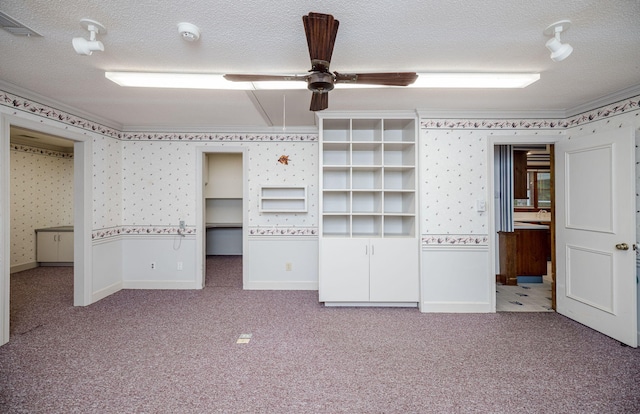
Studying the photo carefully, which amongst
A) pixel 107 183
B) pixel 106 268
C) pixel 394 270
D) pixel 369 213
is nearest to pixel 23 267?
pixel 106 268

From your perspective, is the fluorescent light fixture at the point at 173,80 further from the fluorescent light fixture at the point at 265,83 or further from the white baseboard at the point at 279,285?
the white baseboard at the point at 279,285

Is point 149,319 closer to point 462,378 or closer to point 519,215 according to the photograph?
point 462,378

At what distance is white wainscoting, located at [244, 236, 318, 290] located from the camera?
14.3 feet

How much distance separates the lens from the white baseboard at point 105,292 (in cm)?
376

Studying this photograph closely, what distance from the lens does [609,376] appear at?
2197mm

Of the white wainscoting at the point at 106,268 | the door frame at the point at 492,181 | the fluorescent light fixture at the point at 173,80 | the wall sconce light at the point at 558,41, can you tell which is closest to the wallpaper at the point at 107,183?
the white wainscoting at the point at 106,268

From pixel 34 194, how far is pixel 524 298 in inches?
324

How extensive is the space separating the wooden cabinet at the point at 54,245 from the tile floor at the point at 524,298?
23.3 ft

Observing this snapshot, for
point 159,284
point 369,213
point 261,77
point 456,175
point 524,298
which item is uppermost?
point 261,77

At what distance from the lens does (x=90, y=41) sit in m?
1.84

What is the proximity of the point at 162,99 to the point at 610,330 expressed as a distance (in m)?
5.02

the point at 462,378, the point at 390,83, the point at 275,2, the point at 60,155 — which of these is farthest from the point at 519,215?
the point at 60,155

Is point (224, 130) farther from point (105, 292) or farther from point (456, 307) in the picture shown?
point (456, 307)

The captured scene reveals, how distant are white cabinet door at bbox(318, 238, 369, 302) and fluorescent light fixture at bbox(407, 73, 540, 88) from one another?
1.84 metres
